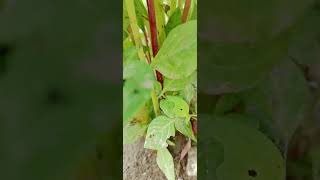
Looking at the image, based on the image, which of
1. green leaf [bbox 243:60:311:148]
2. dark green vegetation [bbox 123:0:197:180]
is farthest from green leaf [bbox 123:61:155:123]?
green leaf [bbox 243:60:311:148]

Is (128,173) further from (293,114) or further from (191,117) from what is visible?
(293,114)

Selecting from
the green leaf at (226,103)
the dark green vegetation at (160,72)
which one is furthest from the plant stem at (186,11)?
the green leaf at (226,103)

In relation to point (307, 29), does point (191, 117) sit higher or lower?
lower

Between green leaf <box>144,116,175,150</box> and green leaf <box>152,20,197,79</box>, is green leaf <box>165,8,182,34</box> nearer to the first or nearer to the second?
green leaf <box>152,20,197,79</box>

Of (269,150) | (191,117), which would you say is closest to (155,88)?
(191,117)

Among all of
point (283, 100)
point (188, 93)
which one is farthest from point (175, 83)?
point (283, 100)

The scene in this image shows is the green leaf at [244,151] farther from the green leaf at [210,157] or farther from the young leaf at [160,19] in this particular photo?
the young leaf at [160,19]
